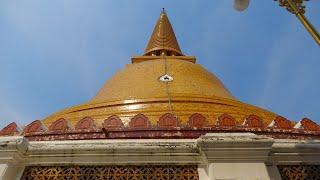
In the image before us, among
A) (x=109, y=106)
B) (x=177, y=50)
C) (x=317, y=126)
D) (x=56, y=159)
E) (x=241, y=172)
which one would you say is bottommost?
(x=241, y=172)

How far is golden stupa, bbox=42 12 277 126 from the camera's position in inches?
425

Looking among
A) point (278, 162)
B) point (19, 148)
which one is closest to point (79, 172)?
point (19, 148)

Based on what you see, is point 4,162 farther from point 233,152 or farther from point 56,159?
point 233,152

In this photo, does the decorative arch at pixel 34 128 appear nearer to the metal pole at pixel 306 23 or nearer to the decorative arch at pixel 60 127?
the decorative arch at pixel 60 127

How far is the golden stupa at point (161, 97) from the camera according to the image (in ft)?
35.4

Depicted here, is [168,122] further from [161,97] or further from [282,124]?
[161,97]

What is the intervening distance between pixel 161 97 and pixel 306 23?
6656 millimetres

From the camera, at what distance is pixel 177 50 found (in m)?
21.2

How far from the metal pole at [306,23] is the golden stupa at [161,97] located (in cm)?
339

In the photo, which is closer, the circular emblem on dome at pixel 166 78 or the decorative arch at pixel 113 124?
the decorative arch at pixel 113 124

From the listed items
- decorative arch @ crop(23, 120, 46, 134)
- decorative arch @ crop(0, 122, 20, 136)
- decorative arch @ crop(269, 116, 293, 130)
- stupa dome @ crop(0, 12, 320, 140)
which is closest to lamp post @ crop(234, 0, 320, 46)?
stupa dome @ crop(0, 12, 320, 140)

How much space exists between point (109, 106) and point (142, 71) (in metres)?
4.18

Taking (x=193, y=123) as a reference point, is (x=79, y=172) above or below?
below

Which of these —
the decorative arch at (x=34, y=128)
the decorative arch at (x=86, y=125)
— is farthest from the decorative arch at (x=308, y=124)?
the decorative arch at (x=34, y=128)
